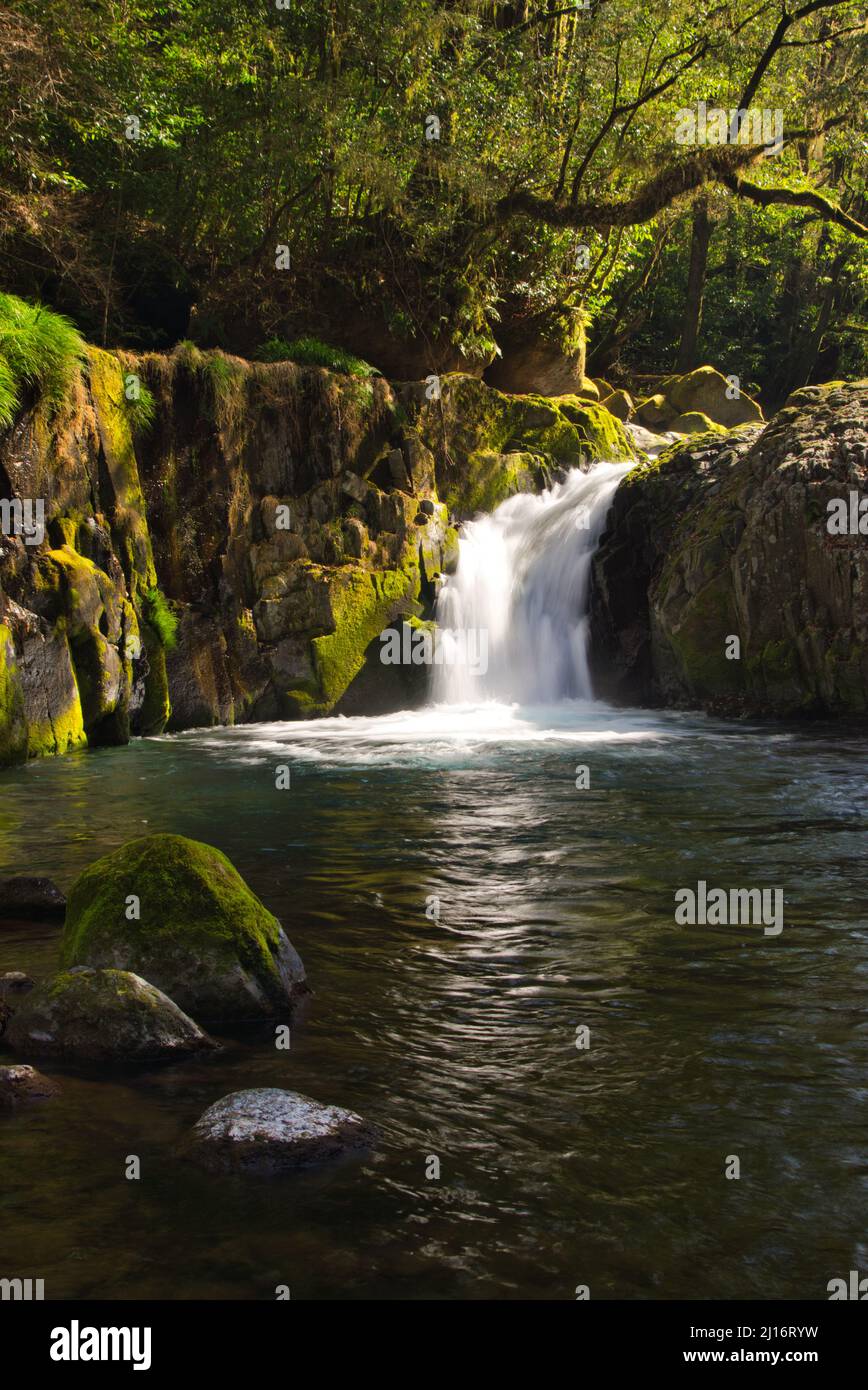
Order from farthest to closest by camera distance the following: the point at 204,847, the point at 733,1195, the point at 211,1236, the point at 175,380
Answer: the point at 175,380, the point at 204,847, the point at 733,1195, the point at 211,1236

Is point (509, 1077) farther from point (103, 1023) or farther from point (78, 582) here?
point (78, 582)

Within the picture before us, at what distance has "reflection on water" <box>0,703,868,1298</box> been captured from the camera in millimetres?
3957

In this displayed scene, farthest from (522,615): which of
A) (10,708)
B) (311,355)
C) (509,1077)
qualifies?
(509,1077)

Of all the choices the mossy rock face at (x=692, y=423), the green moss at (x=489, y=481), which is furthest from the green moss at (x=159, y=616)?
the mossy rock face at (x=692, y=423)

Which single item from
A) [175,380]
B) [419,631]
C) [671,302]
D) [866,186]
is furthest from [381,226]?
[671,302]

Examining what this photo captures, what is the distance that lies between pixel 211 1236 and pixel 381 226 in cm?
2189

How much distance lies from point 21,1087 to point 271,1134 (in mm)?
1190

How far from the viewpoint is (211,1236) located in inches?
159

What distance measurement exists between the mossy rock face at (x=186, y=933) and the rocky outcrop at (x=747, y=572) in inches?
475

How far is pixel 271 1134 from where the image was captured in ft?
15.0

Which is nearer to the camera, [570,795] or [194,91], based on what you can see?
[570,795]

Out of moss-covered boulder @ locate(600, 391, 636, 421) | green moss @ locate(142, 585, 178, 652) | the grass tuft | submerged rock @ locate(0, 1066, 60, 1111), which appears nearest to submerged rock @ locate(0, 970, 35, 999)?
submerged rock @ locate(0, 1066, 60, 1111)
